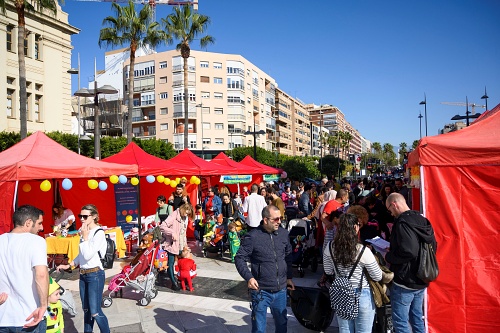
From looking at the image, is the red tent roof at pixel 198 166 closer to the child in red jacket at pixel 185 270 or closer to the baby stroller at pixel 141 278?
the child in red jacket at pixel 185 270

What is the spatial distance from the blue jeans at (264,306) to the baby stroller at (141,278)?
329 cm

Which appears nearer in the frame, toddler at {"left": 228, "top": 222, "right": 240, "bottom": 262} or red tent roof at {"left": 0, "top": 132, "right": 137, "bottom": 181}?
red tent roof at {"left": 0, "top": 132, "right": 137, "bottom": 181}

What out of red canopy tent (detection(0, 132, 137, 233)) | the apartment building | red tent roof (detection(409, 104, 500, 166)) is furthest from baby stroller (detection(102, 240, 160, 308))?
the apartment building

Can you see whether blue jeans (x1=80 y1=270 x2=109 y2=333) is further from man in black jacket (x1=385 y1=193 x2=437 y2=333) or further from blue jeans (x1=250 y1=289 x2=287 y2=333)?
man in black jacket (x1=385 y1=193 x2=437 y2=333)

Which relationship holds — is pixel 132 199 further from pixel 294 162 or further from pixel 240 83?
pixel 240 83

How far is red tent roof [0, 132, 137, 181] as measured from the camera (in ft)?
21.6

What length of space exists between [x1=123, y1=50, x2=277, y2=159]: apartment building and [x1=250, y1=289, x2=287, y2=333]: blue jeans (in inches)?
1951

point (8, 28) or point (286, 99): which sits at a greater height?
point (286, 99)

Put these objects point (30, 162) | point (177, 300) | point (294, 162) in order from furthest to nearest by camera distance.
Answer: point (294, 162) < point (30, 162) < point (177, 300)

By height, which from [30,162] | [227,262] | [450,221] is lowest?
[227,262]

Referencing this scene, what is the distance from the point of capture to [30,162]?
703cm

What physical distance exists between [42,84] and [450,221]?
28.3 m

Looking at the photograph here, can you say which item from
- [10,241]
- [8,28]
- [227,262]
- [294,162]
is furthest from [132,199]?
[294,162]

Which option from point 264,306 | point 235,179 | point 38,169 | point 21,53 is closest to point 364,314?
point 264,306
